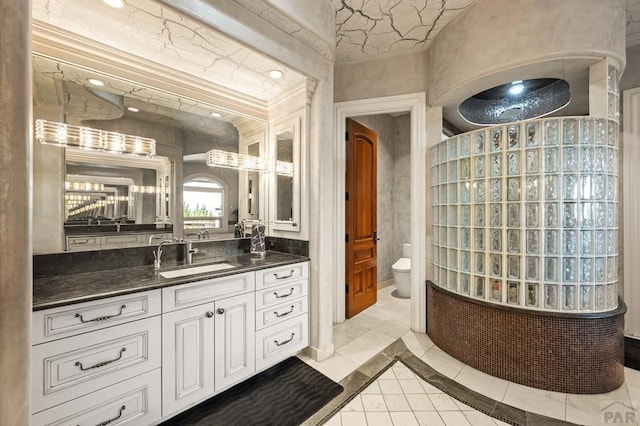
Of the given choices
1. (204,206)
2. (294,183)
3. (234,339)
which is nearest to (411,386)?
(234,339)

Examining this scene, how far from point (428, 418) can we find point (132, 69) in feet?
9.79

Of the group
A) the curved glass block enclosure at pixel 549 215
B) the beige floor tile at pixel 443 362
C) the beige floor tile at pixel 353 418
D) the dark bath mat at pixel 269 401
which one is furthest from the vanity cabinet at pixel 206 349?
the curved glass block enclosure at pixel 549 215

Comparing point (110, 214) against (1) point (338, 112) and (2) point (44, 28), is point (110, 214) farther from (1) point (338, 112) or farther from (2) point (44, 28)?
(1) point (338, 112)

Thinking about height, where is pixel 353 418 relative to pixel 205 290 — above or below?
below

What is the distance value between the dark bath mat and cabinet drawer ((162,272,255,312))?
68 centimetres

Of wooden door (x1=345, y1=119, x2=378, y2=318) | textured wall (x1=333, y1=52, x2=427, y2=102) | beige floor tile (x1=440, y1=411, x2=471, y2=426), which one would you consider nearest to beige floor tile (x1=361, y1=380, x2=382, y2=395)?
beige floor tile (x1=440, y1=411, x2=471, y2=426)

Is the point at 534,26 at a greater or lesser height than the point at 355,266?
greater

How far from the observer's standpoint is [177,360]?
58.6 inches

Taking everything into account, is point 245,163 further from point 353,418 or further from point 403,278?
point 403,278

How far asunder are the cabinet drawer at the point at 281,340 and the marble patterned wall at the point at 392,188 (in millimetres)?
2307

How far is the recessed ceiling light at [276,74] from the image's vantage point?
6.77 feet

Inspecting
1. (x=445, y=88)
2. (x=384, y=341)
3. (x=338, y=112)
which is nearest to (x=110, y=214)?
(x=338, y=112)

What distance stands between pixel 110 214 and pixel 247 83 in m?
1.46

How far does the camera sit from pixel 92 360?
4.07ft
